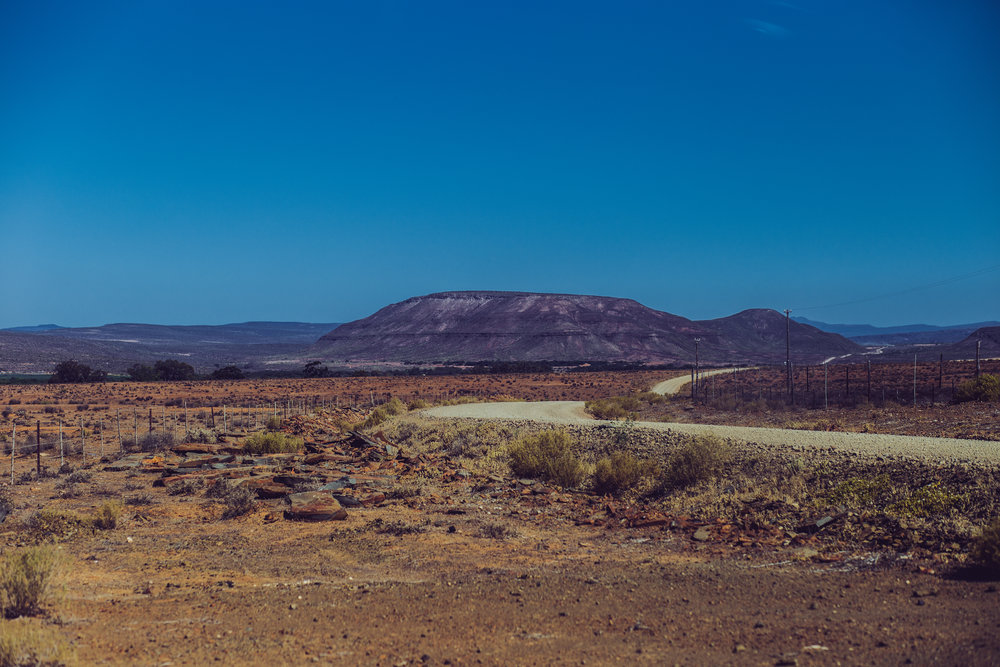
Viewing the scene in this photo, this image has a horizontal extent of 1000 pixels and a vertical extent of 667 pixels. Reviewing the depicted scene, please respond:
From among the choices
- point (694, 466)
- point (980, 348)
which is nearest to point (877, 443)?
point (694, 466)

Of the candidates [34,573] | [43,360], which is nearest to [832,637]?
[34,573]

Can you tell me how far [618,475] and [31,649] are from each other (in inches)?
510

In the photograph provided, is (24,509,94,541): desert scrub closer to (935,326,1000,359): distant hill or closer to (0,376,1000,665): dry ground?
(0,376,1000,665): dry ground

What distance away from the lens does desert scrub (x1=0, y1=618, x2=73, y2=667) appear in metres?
7.10

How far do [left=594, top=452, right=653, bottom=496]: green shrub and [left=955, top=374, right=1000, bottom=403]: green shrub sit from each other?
62.1 ft

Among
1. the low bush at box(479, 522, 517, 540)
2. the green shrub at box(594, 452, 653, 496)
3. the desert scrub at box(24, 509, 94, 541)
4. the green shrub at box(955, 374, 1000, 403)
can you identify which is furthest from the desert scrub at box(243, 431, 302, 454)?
the green shrub at box(955, 374, 1000, 403)

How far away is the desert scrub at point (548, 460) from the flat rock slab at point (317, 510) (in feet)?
18.9

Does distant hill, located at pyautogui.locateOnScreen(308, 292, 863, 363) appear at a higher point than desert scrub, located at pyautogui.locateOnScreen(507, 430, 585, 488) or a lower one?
higher

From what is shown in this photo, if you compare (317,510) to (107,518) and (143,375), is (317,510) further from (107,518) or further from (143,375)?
(143,375)

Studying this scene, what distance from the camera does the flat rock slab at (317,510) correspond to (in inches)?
615

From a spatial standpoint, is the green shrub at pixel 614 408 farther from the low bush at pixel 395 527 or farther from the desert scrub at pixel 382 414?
the low bush at pixel 395 527

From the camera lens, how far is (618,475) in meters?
17.9

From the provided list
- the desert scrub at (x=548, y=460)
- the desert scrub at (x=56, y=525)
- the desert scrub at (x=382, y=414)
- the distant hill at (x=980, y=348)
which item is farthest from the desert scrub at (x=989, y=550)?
the distant hill at (x=980, y=348)

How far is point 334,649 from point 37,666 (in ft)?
9.23
